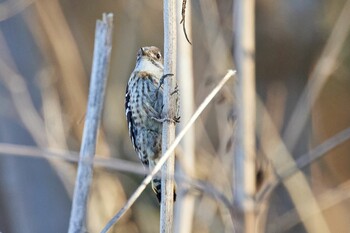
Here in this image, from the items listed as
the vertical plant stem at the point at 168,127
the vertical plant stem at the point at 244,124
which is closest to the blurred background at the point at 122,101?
the vertical plant stem at the point at 244,124

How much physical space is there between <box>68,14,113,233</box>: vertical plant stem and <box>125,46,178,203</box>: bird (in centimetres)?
91

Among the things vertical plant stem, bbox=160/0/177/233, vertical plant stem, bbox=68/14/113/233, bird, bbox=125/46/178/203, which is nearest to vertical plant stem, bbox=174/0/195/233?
bird, bbox=125/46/178/203

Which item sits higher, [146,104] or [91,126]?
[146,104]

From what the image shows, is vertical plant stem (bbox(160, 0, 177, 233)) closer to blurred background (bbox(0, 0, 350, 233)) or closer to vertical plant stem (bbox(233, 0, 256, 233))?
vertical plant stem (bbox(233, 0, 256, 233))

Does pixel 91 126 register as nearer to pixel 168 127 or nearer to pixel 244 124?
pixel 168 127

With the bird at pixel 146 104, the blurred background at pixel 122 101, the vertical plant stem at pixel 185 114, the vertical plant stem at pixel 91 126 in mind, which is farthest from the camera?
the blurred background at pixel 122 101

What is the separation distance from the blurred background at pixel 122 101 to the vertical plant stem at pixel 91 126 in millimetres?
1042

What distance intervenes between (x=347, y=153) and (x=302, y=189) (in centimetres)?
139

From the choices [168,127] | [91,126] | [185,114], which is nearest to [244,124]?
[168,127]

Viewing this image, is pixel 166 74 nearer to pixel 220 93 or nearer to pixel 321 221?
pixel 220 93

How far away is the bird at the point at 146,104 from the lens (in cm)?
267

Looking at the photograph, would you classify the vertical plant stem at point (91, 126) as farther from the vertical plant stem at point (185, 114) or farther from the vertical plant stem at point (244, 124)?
the vertical plant stem at point (185, 114)

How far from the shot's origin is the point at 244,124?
213cm

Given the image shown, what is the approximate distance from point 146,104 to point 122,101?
1.58 meters
